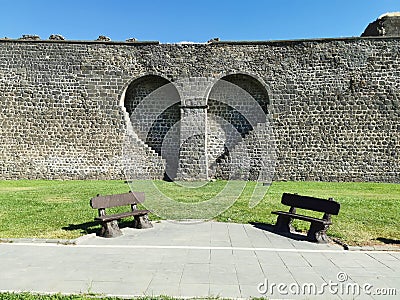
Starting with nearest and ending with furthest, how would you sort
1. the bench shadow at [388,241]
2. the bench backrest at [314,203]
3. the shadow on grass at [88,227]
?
the bench shadow at [388,241] → the bench backrest at [314,203] → the shadow on grass at [88,227]

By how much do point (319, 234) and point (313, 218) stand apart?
31 centimetres

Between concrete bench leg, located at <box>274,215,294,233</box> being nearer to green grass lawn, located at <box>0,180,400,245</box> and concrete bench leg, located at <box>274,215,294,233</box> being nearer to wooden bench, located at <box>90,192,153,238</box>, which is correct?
green grass lawn, located at <box>0,180,400,245</box>

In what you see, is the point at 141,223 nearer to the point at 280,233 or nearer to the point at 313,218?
the point at 280,233

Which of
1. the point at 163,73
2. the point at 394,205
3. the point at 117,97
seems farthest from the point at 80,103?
the point at 394,205

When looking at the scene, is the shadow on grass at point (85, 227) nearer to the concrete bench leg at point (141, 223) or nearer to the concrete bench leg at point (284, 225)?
the concrete bench leg at point (141, 223)

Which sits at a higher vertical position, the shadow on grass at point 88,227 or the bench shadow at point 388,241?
the shadow on grass at point 88,227

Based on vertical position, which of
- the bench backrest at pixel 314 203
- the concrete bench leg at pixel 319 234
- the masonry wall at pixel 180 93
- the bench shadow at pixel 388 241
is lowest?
the bench shadow at pixel 388 241

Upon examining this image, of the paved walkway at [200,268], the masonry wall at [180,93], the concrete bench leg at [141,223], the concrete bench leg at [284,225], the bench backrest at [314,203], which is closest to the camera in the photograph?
the paved walkway at [200,268]

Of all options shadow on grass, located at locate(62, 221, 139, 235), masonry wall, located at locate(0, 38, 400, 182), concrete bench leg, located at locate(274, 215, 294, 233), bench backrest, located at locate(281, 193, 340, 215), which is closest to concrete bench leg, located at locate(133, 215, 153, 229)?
shadow on grass, located at locate(62, 221, 139, 235)

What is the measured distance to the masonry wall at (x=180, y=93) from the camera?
579 inches

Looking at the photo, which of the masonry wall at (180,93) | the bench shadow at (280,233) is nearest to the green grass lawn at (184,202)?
the bench shadow at (280,233)

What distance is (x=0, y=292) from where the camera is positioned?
3166 millimetres

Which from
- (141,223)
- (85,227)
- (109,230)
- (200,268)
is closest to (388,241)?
(200,268)

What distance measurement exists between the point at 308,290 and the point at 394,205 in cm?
640
